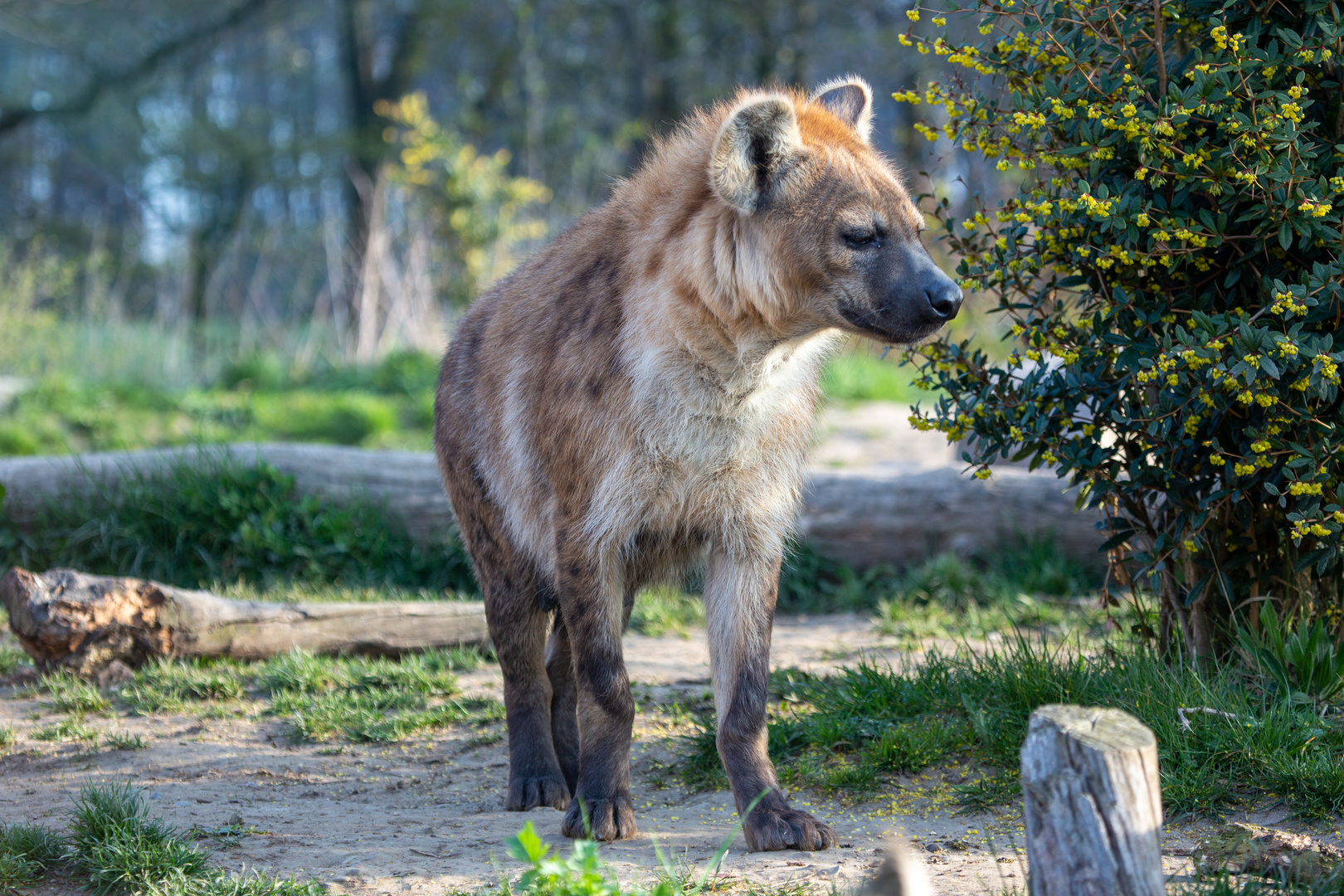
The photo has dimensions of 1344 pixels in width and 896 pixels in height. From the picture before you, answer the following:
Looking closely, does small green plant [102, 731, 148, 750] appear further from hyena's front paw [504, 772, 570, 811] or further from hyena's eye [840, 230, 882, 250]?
hyena's eye [840, 230, 882, 250]

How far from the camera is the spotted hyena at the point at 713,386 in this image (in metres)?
2.79

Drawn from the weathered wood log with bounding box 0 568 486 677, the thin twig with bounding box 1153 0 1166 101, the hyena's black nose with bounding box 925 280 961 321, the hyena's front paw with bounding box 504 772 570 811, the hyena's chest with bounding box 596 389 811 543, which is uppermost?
the thin twig with bounding box 1153 0 1166 101

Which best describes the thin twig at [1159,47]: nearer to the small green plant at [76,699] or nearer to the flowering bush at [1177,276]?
the flowering bush at [1177,276]

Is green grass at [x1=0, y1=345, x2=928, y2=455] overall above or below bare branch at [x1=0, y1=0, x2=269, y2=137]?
below

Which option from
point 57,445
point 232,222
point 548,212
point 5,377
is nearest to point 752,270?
point 57,445

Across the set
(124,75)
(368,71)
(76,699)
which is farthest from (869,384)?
(124,75)

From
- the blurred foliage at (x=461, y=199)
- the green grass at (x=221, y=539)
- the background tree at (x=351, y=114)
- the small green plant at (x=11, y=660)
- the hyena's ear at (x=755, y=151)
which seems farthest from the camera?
the background tree at (x=351, y=114)

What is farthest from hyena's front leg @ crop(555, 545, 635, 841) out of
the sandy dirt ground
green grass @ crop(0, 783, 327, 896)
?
green grass @ crop(0, 783, 327, 896)

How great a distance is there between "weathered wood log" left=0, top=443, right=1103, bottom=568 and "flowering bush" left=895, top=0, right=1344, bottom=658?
1963mm

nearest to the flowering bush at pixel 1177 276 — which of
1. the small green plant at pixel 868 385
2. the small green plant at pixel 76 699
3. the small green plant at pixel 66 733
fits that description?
the small green plant at pixel 66 733

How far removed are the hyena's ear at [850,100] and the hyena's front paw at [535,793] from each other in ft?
6.73

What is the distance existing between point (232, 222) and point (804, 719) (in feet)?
57.5

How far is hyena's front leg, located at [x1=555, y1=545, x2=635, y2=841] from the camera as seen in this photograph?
2.84m

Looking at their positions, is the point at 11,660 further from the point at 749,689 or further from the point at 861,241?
the point at 861,241
